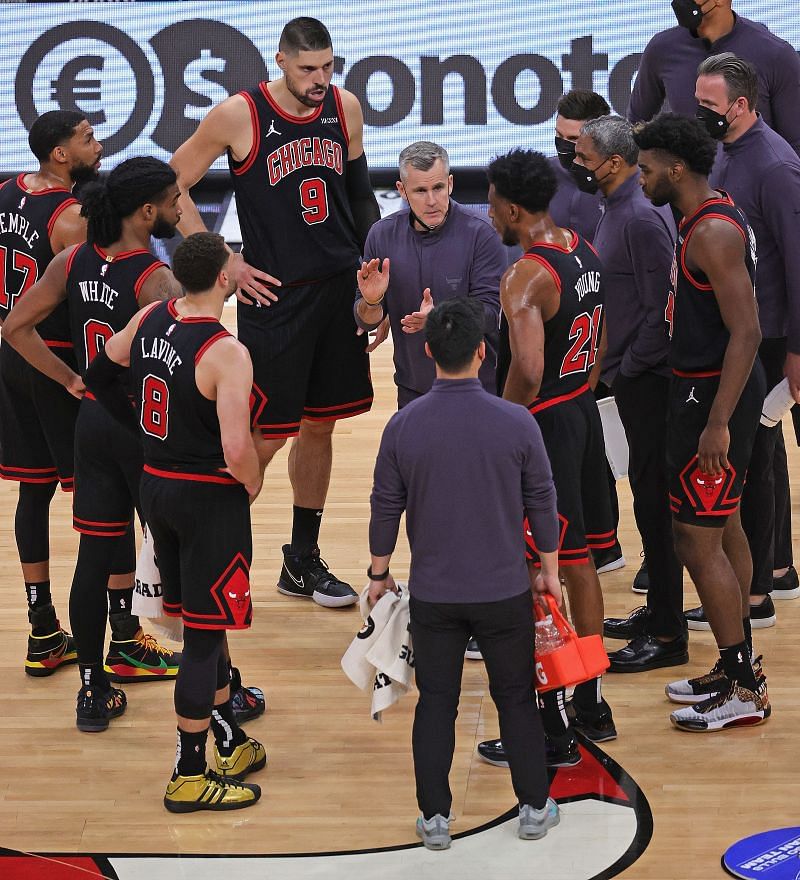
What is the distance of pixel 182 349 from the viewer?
11.5 ft

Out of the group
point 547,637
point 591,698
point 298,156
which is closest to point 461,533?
point 547,637

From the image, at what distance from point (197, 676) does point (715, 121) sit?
2.50m

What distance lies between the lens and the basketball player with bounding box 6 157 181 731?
3980mm

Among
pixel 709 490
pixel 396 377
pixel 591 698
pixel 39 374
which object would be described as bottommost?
pixel 591 698

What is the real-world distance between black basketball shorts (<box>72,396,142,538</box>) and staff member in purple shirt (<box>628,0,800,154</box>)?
104 inches

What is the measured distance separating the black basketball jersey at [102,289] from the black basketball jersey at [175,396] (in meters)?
0.43

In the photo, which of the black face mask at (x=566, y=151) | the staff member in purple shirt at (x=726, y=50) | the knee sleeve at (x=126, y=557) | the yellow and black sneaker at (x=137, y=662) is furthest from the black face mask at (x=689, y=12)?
the yellow and black sneaker at (x=137, y=662)

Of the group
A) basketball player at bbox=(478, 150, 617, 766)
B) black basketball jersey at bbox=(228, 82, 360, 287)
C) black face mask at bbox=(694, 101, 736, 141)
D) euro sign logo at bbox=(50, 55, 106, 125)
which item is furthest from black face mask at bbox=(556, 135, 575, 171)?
euro sign logo at bbox=(50, 55, 106, 125)

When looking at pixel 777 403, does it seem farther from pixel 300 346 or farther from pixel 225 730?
pixel 225 730

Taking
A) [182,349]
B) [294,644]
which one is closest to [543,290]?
[182,349]

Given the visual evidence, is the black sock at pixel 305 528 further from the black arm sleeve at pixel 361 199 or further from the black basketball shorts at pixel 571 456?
the black basketball shorts at pixel 571 456

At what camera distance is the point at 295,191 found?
4988mm

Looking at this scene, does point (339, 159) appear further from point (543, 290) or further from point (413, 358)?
point (543, 290)

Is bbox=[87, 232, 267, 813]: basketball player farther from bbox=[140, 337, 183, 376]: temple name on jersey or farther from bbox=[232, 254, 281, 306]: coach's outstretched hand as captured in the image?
bbox=[232, 254, 281, 306]: coach's outstretched hand
